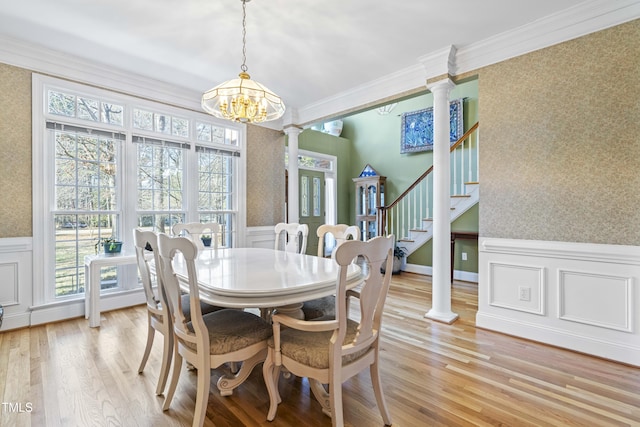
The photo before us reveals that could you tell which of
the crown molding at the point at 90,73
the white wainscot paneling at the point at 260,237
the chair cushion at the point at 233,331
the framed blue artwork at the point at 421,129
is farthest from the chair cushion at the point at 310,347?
the framed blue artwork at the point at 421,129

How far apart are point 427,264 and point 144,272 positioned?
15.1 ft

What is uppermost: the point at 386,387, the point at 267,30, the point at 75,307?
the point at 267,30

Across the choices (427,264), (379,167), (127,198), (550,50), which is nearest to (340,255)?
(550,50)

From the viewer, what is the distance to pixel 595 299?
2.40m

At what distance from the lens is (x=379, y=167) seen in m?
6.98

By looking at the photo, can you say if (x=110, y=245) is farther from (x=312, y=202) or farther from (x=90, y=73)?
(x=312, y=202)

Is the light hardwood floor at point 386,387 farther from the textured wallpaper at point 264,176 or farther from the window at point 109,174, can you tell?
the textured wallpaper at point 264,176

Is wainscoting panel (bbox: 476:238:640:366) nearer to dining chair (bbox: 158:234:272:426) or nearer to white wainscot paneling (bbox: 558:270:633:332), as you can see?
white wainscot paneling (bbox: 558:270:633:332)

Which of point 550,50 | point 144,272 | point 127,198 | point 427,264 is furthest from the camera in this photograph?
point 427,264

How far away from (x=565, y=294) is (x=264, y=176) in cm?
398

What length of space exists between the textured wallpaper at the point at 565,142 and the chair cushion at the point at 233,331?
7.73ft

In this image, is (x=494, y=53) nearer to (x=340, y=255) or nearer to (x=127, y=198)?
(x=340, y=255)

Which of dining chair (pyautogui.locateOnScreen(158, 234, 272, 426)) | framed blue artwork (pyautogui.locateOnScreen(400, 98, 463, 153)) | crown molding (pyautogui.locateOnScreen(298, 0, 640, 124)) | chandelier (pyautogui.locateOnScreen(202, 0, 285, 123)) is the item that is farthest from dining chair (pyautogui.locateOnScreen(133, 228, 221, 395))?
framed blue artwork (pyautogui.locateOnScreen(400, 98, 463, 153))

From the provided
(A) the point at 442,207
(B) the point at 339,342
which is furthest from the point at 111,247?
(A) the point at 442,207
